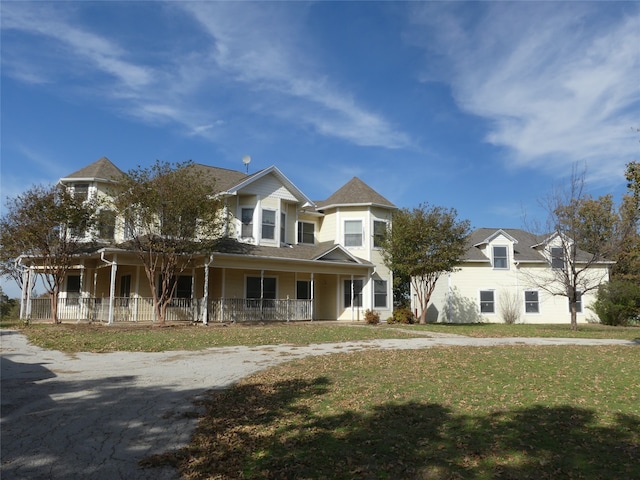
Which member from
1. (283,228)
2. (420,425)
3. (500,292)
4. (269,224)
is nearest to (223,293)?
(269,224)

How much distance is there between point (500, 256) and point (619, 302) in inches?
290

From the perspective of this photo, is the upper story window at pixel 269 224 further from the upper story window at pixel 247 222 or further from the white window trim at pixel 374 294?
the white window trim at pixel 374 294

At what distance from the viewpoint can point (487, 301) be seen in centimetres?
3148

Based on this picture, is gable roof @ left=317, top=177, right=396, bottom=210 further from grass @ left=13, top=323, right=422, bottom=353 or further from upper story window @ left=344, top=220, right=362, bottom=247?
grass @ left=13, top=323, right=422, bottom=353

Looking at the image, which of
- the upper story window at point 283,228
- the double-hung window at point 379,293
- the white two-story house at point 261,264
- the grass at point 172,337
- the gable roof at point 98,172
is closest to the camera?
the grass at point 172,337

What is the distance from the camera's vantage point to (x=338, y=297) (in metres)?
27.9

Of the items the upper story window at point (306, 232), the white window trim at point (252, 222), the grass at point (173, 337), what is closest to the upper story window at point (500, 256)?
the grass at point (173, 337)

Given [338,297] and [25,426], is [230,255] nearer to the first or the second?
[338,297]

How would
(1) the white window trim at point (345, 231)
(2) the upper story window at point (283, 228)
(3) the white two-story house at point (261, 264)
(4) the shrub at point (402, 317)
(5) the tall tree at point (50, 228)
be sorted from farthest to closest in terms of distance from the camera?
(1) the white window trim at point (345, 231) < (2) the upper story window at point (283, 228) < (4) the shrub at point (402, 317) < (3) the white two-story house at point (261, 264) < (5) the tall tree at point (50, 228)

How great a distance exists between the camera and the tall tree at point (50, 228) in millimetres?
19672

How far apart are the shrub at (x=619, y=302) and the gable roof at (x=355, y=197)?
567 inches

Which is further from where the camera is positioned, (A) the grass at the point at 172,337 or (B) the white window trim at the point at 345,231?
(B) the white window trim at the point at 345,231

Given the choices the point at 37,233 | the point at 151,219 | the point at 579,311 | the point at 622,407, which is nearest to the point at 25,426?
the point at 622,407

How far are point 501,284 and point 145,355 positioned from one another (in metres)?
25.3
